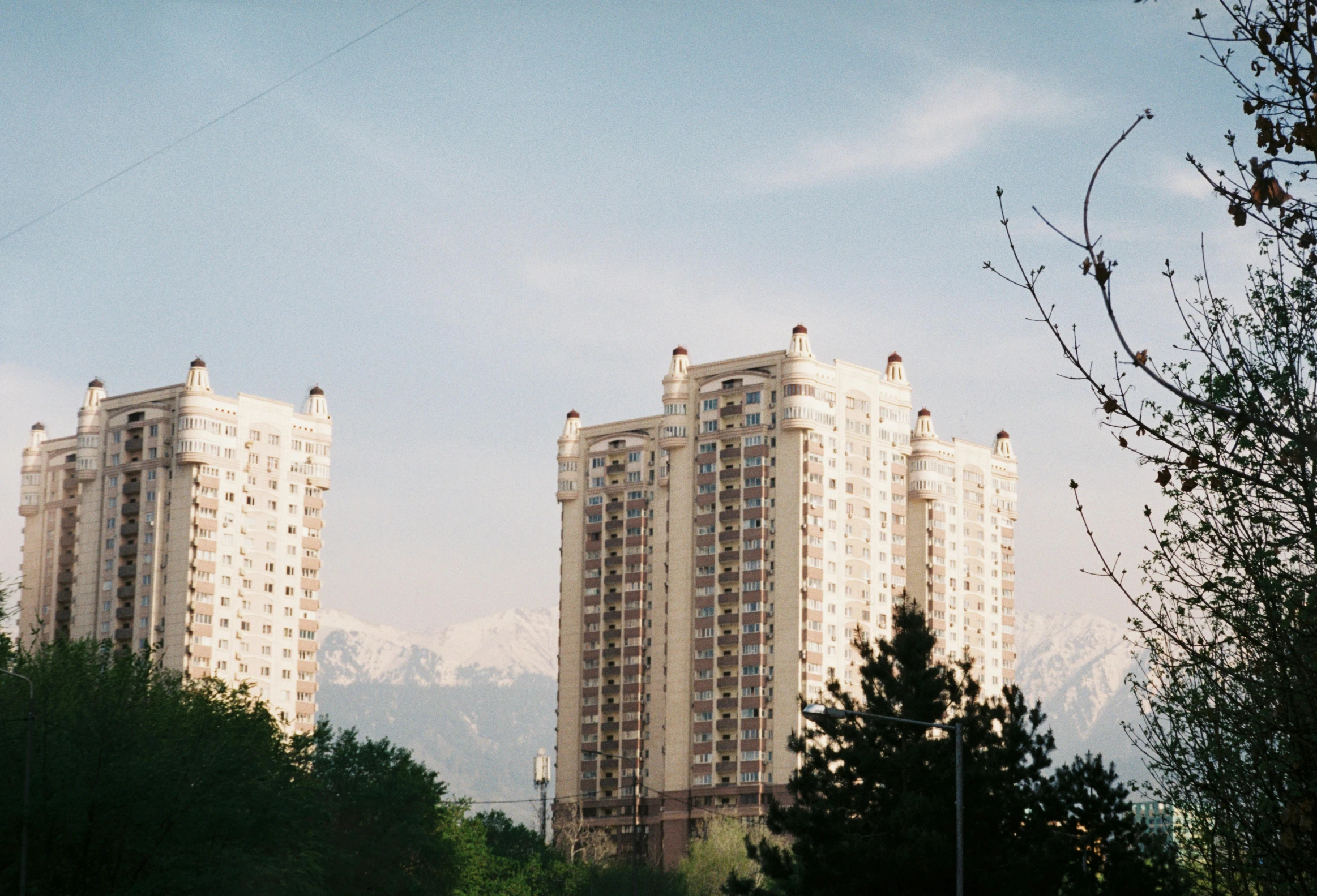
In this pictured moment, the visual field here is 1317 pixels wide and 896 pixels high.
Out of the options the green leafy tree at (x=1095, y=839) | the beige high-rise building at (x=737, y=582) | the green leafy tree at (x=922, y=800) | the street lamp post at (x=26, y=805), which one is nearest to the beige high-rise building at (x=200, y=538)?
the beige high-rise building at (x=737, y=582)

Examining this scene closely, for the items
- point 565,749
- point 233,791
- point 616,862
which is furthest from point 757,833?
point 233,791

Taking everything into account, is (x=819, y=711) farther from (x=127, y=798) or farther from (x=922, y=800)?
(x=127, y=798)

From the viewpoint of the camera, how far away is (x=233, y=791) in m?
54.3

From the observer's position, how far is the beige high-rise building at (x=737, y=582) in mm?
140125

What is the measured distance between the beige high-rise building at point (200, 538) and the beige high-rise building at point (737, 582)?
29.0 metres

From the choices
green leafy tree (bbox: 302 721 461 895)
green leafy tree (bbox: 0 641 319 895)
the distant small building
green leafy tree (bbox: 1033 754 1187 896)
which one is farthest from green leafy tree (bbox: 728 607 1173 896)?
green leafy tree (bbox: 302 721 461 895)

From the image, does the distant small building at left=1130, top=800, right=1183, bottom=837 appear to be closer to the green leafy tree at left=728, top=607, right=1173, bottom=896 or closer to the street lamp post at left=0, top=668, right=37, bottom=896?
the green leafy tree at left=728, top=607, right=1173, bottom=896

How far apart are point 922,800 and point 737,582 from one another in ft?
324

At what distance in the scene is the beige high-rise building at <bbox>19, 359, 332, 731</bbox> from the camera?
152250 mm

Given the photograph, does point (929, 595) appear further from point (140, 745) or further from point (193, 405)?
point (140, 745)

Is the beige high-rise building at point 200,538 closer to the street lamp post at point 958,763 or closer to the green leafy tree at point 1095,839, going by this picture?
the green leafy tree at point 1095,839

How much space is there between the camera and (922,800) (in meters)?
45.2

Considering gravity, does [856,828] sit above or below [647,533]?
below

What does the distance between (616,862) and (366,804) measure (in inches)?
2043
